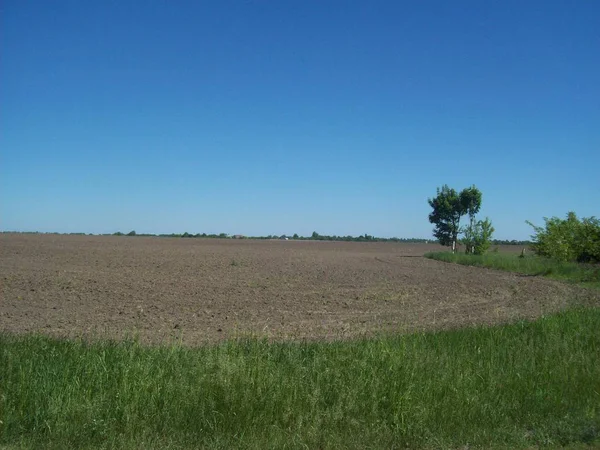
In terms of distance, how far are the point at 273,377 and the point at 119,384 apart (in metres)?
1.93

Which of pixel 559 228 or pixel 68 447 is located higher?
pixel 559 228

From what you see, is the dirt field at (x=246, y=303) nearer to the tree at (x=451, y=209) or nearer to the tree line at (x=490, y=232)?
the tree line at (x=490, y=232)

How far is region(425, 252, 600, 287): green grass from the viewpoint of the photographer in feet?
103

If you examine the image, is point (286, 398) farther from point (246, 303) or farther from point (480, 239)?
point (480, 239)

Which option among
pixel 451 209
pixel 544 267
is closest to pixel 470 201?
pixel 451 209

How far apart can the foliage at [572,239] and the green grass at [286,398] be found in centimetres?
2701

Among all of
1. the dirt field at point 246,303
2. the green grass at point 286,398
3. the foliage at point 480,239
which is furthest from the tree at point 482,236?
the green grass at point 286,398

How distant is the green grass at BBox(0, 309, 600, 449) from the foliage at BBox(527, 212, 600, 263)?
88.6ft

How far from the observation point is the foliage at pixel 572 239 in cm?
3306

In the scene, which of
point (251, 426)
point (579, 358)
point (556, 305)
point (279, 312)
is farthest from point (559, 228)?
point (251, 426)

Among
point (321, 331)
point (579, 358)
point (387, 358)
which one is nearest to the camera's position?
point (387, 358)

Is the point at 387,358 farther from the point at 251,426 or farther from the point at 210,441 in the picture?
the point at 210,441

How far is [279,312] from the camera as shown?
16.5m

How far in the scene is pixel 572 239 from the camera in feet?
113
